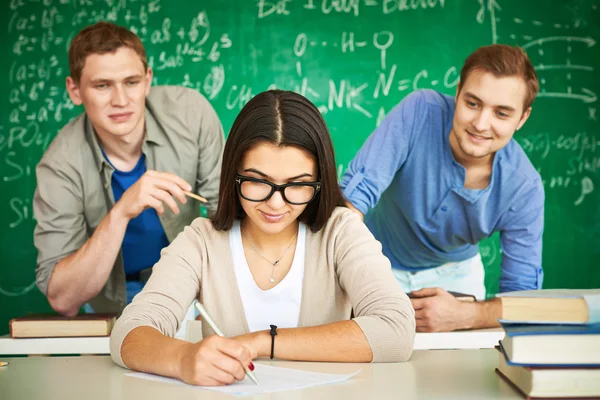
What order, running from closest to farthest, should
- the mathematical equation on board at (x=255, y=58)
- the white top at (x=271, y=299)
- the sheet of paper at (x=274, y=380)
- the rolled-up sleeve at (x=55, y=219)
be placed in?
the sheet of paper at (x=274, y=380), the white top at (x=271, y=299), the rolled-up sleeve at (x=55, y=219), the mathematical equation on board at (x=255, y=58)

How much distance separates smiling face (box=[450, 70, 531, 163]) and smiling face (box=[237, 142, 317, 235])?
1.08m

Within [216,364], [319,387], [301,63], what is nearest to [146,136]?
[301,63]

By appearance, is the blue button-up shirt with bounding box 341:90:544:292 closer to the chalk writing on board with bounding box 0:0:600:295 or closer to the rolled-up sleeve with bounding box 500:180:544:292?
the rolled-up sleeve with bounding box 500:180:544:292

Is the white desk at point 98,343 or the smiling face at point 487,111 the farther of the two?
the smiling face at point 487,111

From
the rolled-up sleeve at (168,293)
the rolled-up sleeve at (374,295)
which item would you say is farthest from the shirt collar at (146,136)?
the rolled-up sleeve at (374,295)

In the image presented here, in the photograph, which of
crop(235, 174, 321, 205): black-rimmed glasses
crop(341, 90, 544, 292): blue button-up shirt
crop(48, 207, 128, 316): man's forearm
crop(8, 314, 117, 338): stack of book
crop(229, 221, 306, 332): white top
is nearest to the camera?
crop(235, 174, 321, 205): black-rimmed glasses

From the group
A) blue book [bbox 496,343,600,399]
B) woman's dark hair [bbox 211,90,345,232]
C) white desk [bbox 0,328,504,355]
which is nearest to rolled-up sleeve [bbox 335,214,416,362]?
woman's dark hair [bbox 211,90,345,232]

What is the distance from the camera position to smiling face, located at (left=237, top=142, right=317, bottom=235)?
164cm

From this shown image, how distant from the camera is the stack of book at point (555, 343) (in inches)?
44.2

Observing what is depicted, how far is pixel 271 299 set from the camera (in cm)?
179

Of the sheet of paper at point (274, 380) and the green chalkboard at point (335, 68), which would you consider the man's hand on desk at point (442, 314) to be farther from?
the green chalkboard at point (335, 68)

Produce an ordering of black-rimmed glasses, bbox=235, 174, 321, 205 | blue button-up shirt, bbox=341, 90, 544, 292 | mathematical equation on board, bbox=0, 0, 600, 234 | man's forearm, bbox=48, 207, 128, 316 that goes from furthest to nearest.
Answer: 1. mathematical equation on board, bbox=0, 0, 600, 234
2. blue button-up shirt, bbox=341, 90, 544, 292
3. man's forearm, bbox=48, 207, 128, 316
4. black-rimmed glasses, bbox=235, 174, 321, 205

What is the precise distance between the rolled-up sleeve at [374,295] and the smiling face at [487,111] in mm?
940

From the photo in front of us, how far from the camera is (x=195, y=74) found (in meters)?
4.04
